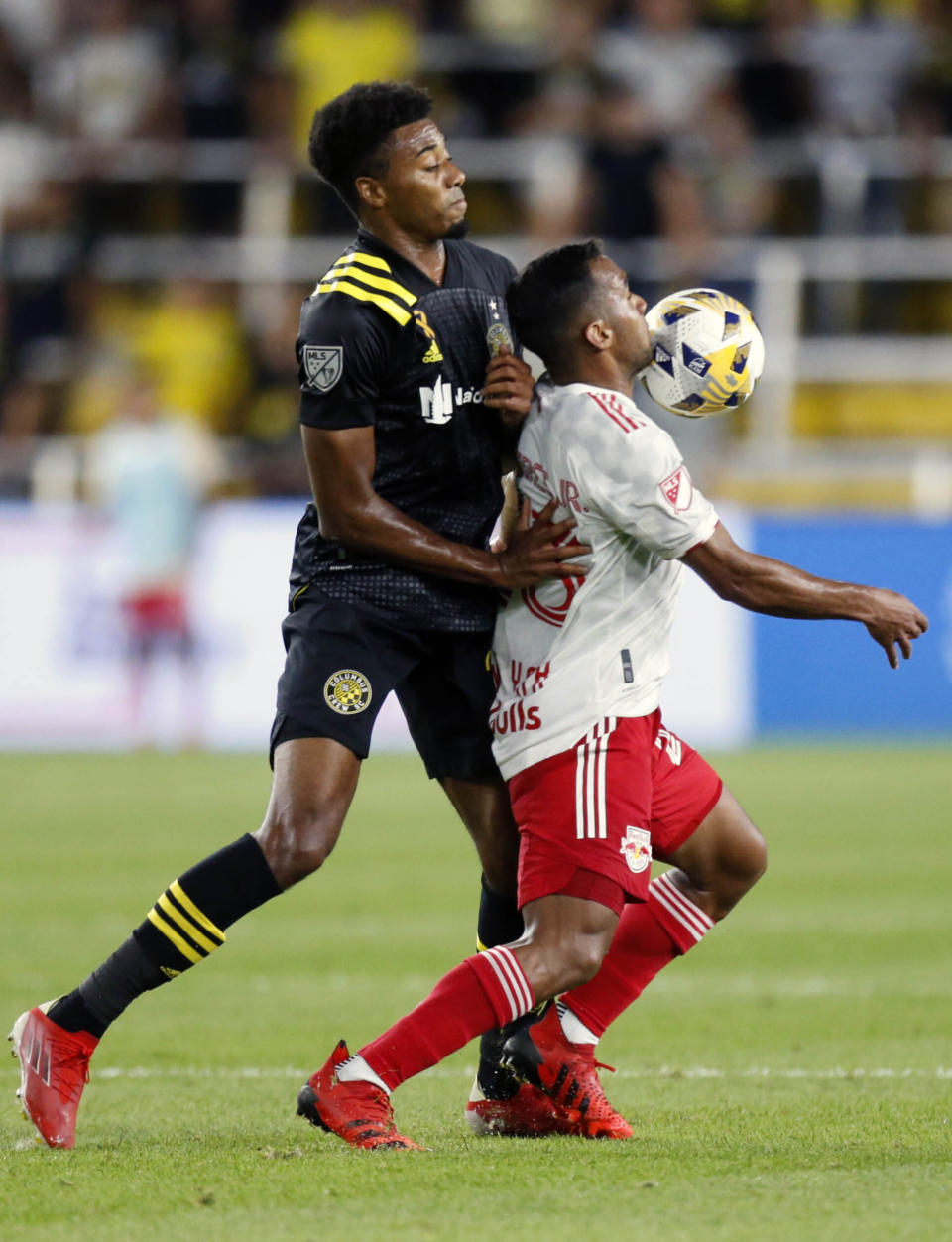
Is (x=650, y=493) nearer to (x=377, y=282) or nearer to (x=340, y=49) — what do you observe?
(x=377, y=282)

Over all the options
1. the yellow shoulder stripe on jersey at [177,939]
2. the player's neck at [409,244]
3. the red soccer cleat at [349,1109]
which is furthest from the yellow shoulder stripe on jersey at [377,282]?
the red soccer cleat at [349,1109]

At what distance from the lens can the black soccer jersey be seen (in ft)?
14.7

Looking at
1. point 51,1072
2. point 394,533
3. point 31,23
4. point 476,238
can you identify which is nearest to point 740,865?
point 394,533

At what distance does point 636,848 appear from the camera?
4.40m

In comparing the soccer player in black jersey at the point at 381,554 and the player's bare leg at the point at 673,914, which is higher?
the soccer player in black jersey at the point at 381,554

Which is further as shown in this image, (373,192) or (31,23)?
(31,23)

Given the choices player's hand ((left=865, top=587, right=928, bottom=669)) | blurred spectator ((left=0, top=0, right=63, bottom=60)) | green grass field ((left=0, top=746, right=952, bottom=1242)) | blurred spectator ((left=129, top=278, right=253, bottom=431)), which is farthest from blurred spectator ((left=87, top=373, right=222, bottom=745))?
player's hand ((left=865, top=587, right=928, bottom=669))

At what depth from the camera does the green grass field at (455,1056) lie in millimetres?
3682

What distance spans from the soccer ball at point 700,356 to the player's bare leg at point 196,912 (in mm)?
1137

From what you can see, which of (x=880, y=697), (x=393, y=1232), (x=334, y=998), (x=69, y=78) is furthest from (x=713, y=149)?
(x=393, y=1232)

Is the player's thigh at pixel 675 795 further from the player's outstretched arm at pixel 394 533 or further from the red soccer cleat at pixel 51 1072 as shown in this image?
the red soccer cleat at pixel 51 1072

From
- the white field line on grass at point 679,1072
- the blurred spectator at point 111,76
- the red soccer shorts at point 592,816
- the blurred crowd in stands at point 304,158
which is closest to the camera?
the red soccer shorts at point 592,816

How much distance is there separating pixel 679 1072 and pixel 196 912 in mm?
1663

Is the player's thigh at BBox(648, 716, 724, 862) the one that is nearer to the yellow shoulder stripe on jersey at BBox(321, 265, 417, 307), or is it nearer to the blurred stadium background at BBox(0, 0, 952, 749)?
the yellow shoulder stripe on jersey at BBox(321, 265, 417, 307)
